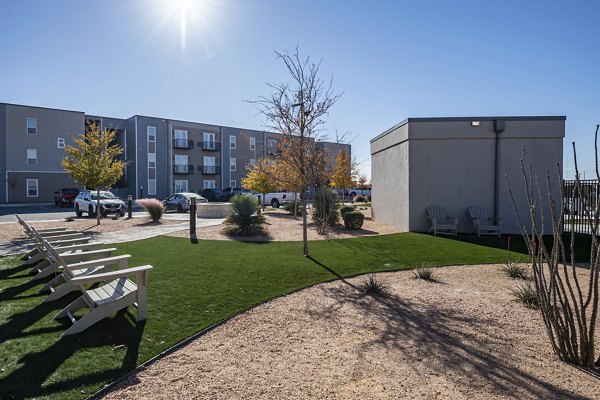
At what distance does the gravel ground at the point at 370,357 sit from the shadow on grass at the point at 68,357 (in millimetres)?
295

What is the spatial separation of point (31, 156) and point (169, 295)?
4147cm

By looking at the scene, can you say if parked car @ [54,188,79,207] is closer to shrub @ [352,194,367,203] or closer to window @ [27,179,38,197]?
window @ [27,179,38,197]

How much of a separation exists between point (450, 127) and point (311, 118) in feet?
20.8

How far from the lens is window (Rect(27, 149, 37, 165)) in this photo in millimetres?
38719

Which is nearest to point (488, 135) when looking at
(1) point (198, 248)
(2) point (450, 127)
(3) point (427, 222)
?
(2) point (450, 127)

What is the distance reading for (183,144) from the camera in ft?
152

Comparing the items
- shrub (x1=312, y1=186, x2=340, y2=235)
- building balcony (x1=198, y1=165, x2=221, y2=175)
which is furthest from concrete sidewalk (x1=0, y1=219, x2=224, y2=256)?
building balcony (x1=198, y1=165, x2=221, y2=175)

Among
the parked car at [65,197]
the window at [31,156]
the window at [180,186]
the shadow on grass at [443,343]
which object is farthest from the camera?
the window at [180,186]

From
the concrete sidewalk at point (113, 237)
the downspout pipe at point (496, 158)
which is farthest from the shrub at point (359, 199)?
the concrete sidewalk at point (113, 237)

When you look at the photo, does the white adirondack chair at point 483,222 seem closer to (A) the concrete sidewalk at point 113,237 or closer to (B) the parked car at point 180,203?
(A) the concrete sidewalk at point 113,237

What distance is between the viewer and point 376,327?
4.82 m

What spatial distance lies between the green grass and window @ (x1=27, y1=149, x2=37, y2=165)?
35.3m

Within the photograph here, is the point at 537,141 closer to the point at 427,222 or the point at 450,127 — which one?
the point at 450,127

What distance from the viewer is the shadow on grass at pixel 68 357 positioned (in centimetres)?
320
